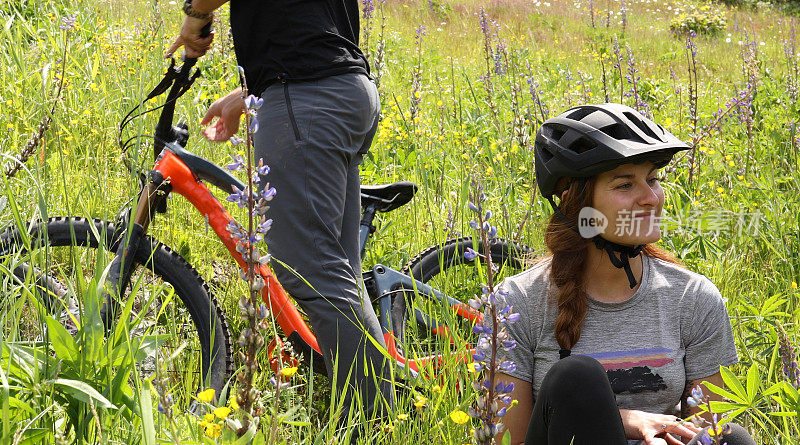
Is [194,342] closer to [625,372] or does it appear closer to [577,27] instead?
[625,372]

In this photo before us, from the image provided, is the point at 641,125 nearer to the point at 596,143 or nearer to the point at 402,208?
the point at 596,143

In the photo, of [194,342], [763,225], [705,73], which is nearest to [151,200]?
[194,342]

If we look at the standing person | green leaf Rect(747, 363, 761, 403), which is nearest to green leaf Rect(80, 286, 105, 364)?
the standing person

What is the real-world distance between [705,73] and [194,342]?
36.5 feet

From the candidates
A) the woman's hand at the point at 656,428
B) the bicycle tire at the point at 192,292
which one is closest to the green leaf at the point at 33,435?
the bicycle tire at the point at 192,292

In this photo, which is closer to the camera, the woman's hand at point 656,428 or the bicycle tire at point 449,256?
the woman's hand at point 656,428

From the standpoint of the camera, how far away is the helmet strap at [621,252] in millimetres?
2344

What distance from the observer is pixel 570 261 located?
8.03ft

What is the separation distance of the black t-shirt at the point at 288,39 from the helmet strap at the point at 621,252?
1.09m

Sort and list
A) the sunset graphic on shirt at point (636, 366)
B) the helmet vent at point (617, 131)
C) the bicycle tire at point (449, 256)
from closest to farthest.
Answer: the sunset graphic on shirt at point (636, 366)
the helmet vent at point (617, 131)
the bicycle tire at point (449, 256)

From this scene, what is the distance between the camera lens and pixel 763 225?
4086 millimetres

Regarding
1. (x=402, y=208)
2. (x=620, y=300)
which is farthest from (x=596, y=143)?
(x=402, y=208)

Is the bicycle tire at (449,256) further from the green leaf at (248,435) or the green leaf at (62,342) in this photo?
the green leaf at (248,435)

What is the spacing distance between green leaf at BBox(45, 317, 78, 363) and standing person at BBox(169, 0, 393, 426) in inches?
37.1
